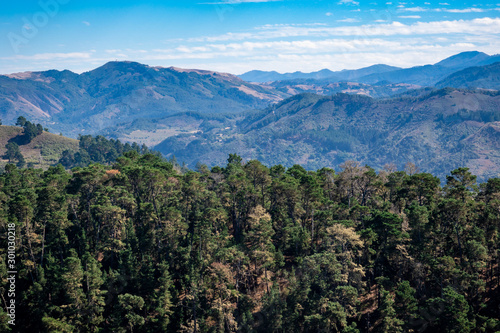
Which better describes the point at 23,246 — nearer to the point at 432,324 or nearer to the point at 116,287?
the point at 116,287

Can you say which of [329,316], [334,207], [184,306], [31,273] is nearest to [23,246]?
[31,273]

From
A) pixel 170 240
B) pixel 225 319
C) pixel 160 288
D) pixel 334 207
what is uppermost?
pixel 334 207

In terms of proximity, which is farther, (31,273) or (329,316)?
(31,273)

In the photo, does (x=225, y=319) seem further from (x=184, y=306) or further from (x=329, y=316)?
(x=329, y=316)

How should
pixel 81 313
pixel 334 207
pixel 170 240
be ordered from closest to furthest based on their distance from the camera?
pixel 81 313 < pixel 170 240 < pixel 334 207

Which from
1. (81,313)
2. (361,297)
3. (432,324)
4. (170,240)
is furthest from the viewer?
(170,240)

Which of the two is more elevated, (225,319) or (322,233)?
(322,233)
